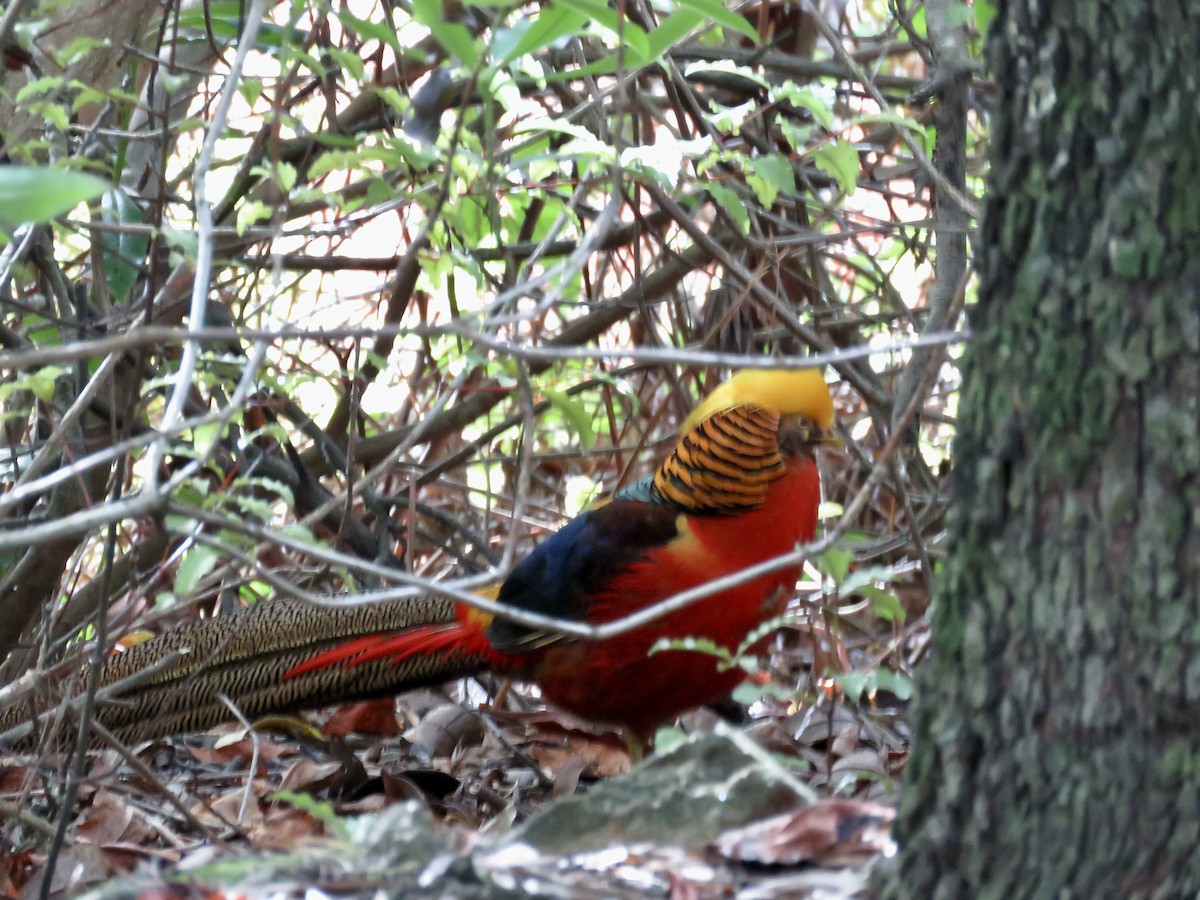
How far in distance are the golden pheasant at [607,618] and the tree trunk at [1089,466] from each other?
1.66 meters

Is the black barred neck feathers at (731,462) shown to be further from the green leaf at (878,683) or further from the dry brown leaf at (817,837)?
the dry brown leaf at (817,837)

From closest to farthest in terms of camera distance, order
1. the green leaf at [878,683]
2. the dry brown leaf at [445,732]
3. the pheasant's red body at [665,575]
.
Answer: the green leaf at [878,683]
the pheasant's red body at [665,575]
the dry brown leaf at [445,732]

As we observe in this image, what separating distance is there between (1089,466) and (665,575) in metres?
2.03

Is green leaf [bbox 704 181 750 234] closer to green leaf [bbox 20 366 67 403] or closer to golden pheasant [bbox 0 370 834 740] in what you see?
golden pheasant [bbox 0 370 834 740]

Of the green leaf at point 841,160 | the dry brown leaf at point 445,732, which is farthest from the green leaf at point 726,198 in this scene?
the dry brown leaf at point 445,732

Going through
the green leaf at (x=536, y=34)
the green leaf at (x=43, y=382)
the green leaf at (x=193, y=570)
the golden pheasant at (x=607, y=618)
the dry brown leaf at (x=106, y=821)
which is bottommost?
the dry brown leaf at (x=106, y=821)

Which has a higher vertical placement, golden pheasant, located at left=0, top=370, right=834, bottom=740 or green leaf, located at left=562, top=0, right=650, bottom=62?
green leaf, located at left=562, top=0, right=650, bottom=62

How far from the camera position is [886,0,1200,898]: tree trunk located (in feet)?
4.25

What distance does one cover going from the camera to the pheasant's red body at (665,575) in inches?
124

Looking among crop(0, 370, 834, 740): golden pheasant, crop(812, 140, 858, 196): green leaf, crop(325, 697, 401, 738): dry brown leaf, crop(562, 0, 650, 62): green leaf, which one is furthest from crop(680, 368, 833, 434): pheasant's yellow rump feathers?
crop(325, 697, 401, 738): dry brown leaf

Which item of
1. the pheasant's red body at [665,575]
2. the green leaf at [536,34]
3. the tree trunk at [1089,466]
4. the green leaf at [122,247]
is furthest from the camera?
the pheasant's red body at [665,575]

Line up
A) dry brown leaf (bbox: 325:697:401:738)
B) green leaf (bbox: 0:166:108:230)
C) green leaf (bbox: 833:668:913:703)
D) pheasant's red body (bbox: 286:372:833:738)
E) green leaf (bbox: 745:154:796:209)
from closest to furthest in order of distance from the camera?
green leaf (bbox: 0:166:108:230), green leaf (bbox: 833:668:913:703), green leaf (bbox: 745:154:796:209), pheasant's red body (bbox: 286:372:833:738), dry brown leaf (bbox: 325:697:401:738)

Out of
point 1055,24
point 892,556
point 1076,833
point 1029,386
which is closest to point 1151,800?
point 1076,833

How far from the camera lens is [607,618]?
336cm
